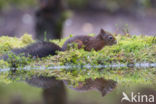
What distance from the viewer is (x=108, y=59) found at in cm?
643

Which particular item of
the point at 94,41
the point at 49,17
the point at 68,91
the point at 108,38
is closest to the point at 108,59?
the point at 94,41

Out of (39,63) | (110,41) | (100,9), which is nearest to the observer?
(39,63)

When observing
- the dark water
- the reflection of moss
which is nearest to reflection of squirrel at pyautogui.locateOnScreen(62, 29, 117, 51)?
the reflection of moss

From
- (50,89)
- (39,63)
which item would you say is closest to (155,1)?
(39,63)

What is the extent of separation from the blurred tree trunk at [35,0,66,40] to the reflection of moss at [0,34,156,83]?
5132 mm

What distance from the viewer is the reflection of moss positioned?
203 inches

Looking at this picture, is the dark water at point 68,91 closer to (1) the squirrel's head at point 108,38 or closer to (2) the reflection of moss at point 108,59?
(2) the reflection of moss at point 108,59

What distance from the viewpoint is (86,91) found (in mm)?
4117

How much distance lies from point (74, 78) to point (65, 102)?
4.58ft

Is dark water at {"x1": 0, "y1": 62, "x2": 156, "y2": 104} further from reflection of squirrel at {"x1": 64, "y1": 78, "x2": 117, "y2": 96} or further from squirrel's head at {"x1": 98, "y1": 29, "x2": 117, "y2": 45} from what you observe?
squirrel's head at {"x1": 98, "y1": 29, "x2": 117, "y2": 45}

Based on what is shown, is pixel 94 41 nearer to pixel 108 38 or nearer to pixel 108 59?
pixel 108 38

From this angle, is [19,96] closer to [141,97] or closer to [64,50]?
[141,97]

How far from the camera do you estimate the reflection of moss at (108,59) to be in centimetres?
516

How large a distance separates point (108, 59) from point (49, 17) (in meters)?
6.88
